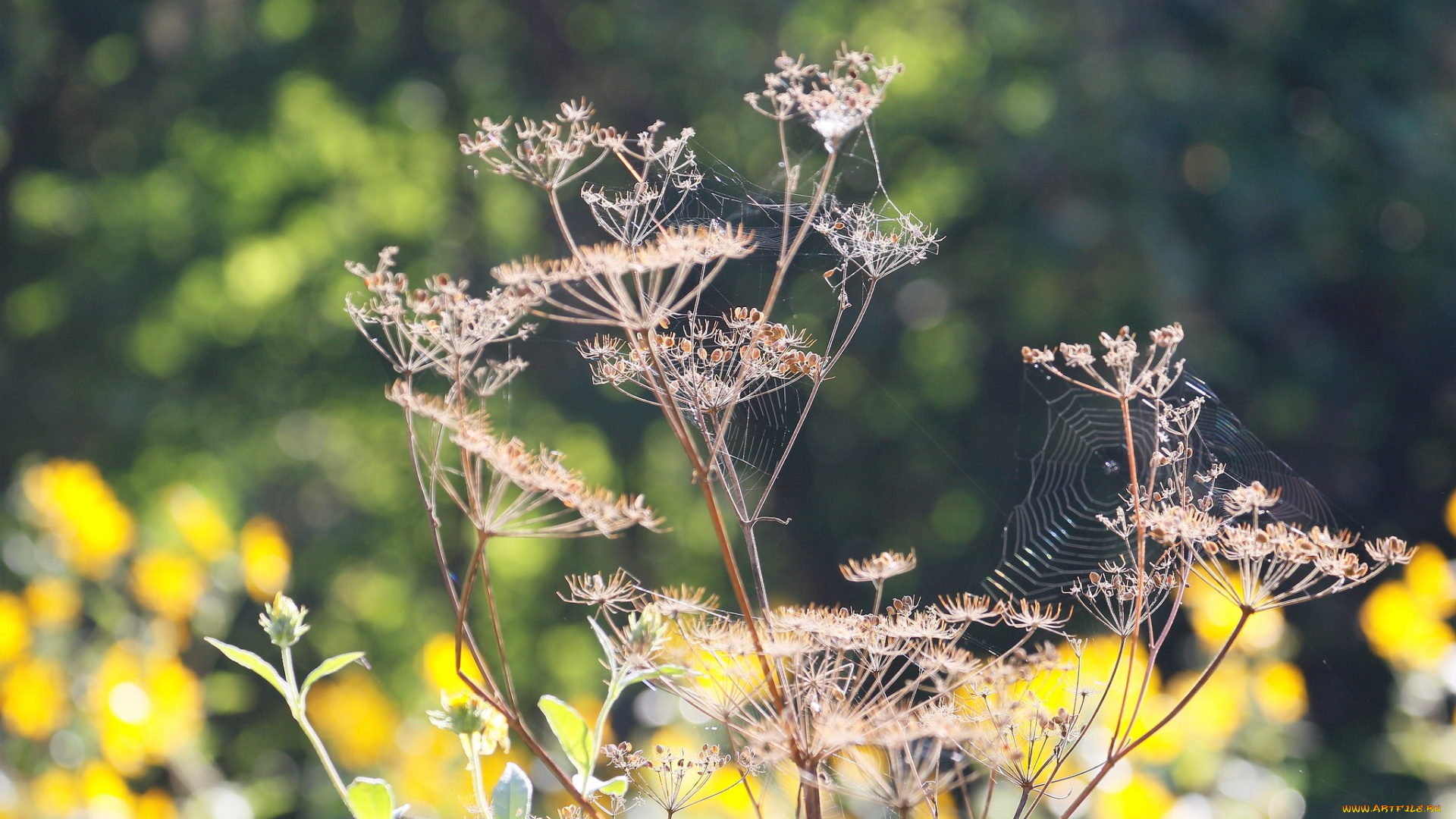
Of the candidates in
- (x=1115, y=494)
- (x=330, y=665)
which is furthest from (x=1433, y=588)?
(x=330, y=665)

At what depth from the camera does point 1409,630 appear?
2.20m

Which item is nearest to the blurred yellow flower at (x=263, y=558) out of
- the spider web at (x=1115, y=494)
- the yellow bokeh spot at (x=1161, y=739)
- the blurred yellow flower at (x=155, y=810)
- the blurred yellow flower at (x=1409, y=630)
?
the blurred yellow flower at (x=155, y=810)

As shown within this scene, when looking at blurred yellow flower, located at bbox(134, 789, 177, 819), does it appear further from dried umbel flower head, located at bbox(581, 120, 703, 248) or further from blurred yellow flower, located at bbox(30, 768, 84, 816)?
dried umbel flower head, located at bbox(581, 120, 703, 248)

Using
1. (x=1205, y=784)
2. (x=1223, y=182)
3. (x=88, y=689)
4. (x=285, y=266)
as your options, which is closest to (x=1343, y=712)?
(x=1223, y=182)

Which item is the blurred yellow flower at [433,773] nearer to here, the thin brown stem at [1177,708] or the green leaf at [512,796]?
the green leaf at [512,796]

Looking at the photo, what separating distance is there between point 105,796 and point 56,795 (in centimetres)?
27

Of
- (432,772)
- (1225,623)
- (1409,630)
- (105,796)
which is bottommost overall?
(105,796)

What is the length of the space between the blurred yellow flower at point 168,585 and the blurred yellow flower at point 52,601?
201mm

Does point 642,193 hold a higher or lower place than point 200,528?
higher

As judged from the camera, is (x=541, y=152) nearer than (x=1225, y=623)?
Yes

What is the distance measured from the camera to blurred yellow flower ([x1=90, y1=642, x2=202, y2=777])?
2.13 m

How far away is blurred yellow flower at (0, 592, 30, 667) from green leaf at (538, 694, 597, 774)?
2.56 m

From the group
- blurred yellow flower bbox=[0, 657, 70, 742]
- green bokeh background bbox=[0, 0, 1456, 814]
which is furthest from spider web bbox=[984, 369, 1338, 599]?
green bokeh background bbox=[0, 0, 1456, 814]

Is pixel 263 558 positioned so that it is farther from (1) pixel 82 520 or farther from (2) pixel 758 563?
(2) pixel 758 563
